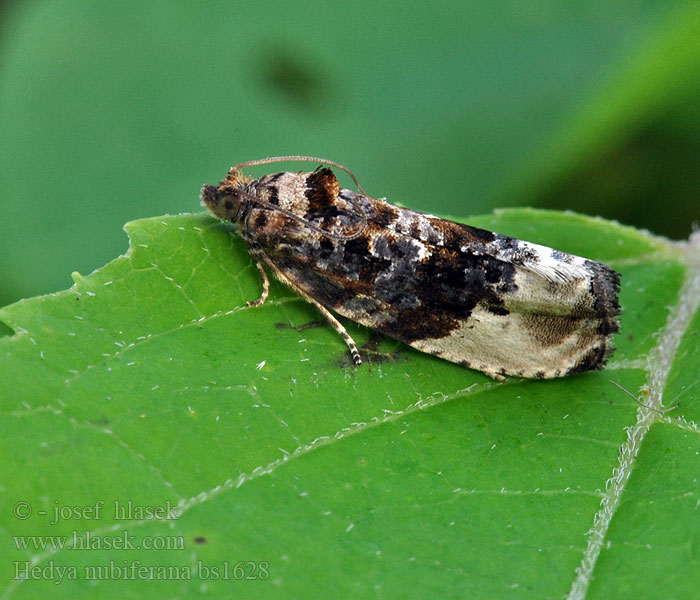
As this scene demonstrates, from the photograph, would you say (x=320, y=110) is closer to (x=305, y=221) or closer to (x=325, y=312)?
(x=305, y=221)

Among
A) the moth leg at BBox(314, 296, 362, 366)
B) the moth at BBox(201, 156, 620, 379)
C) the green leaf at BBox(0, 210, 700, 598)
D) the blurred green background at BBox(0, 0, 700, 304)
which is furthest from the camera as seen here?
the blurred green background at BBox(0, 0, 700, 304)

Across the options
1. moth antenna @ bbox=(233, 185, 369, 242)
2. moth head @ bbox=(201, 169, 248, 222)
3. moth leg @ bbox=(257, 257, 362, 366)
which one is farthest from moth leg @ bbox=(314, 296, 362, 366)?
moth head @ bbox=(201, 169, 248, 222)

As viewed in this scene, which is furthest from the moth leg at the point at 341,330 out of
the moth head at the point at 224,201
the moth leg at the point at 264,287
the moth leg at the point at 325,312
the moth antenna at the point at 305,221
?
the moth head at the point at 224,201

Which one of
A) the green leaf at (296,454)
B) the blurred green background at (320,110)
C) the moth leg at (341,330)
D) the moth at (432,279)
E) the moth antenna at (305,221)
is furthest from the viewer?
the blurred green background at (320,110)

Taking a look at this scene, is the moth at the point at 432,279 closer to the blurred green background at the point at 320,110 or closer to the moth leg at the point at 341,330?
the moth leg at the point at 341,330

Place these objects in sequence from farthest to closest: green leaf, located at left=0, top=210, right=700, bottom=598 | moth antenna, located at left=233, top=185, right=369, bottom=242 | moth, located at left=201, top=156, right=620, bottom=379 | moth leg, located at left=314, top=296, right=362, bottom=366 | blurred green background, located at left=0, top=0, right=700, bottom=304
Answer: blurred green background, located at left=0, top=0, right=700, bottom=304, moth antenna, located at left=233, top=185, right=369, bottom=242, moth, located at left=201, top=156, right=620, bottom=379, moth leg, located at left=314, top=296, right=362, bottom=366, green leaf, located at left=0, top=210, right=700, bottom=598

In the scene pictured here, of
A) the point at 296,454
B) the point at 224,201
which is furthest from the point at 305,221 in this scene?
the point at 296,454

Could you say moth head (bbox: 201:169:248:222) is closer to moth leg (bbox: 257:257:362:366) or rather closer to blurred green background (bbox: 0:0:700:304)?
moth leg (bbox: 257:257:362:366)
